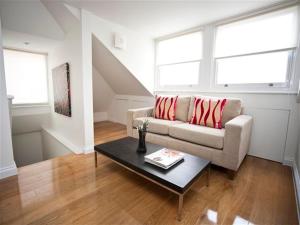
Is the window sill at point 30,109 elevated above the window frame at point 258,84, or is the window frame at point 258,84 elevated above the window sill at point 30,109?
the window frame at point 258,84

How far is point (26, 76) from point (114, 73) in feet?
6.46

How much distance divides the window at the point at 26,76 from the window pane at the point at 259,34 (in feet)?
12.4

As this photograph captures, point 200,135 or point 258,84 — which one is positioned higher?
point 258,84

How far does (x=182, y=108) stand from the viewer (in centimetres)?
256

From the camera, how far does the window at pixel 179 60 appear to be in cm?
286

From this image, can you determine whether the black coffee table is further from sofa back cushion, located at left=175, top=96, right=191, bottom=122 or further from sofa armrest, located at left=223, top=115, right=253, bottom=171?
sofa back cushion, located at left=175, top=96, right=191, bottom=122

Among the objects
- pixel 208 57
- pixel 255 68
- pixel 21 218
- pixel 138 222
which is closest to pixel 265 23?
pixel 255 68

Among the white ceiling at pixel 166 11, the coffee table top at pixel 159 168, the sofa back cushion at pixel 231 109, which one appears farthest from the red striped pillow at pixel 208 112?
the white ceiling at pixel 166 11

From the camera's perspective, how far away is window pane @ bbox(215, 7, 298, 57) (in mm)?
1979

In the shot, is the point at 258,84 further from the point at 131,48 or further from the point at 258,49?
the point at 131,48

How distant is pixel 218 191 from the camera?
1.49m

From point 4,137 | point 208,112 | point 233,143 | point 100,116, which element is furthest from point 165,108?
point 100,116

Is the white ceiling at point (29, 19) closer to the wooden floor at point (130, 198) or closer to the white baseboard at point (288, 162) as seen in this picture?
the wooden floor at point (130, 198)

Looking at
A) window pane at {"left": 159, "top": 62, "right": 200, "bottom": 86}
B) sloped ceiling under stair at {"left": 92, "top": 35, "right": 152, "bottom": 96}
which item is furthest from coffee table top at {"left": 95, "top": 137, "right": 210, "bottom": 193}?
window pane at {"left": 159, "top": 62, "right": 200, "bottom": 86}
